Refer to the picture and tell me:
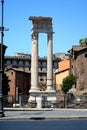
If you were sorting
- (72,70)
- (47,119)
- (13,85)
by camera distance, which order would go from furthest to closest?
1. (13,85)
2. (72,70)
3. (47,119)

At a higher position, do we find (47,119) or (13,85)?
(47,119)

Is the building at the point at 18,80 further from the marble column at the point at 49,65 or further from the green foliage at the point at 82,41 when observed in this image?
the marble column at the point at 49,65

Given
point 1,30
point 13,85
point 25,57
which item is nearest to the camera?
point 1,30

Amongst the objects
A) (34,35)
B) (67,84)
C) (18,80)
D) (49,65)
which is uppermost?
(34,35)

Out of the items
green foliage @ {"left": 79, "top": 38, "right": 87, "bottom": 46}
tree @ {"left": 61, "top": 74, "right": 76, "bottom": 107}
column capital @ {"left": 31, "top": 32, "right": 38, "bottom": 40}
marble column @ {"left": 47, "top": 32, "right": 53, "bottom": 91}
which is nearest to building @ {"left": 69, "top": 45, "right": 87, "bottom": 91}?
tree @ {"left": 61, "top": 74, "right": 76, "bottom": 107}

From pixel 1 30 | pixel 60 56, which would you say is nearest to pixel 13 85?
pixel 60 56

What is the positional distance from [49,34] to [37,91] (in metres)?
8.75

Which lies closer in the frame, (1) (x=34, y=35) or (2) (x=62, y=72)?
(1) (x=34, y=35)

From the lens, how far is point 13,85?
4540 inches

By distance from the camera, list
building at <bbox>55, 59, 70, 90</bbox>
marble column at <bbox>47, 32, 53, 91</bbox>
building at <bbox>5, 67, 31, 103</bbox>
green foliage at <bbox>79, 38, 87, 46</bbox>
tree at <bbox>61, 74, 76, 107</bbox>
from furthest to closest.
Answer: building at <bbox>5, 67, 31, 103</bbox> < green foliage at <bbox>79, 38, 87, 46</bbox> < building at <bbox>55, 59, 70, 90</bbox> < tree at <bbox>61, 74, 76, 107</bbox> < marble column at <bbox>47, 32, 53, 91</bbox>

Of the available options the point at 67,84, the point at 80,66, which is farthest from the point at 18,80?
the point at 67,84

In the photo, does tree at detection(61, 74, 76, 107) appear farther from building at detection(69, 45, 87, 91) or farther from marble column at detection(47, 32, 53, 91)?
marble column at detection(47, 32, 53, 91)

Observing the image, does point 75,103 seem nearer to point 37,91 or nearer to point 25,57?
point 37,91

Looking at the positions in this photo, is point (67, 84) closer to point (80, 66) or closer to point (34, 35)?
point (80, 66)
